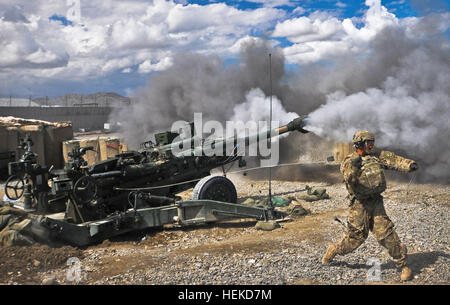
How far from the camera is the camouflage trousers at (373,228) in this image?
4.70 meters

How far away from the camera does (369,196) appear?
484 centimetres

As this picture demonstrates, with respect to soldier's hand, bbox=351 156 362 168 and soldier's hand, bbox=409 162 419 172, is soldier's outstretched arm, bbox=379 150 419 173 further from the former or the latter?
soldier's hand, bbox=351 156 362 168

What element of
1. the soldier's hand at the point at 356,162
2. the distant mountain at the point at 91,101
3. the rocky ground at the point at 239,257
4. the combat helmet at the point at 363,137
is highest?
the distant mountain at the point at 91,101

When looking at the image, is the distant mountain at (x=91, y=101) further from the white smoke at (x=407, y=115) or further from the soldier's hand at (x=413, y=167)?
the soldier's hand at (x=413, y=167)

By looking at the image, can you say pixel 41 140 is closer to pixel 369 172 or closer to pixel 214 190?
pixel 214 190

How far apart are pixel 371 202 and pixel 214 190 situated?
387cm

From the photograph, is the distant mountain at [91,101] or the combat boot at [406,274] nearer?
the combat boot at [406,274]

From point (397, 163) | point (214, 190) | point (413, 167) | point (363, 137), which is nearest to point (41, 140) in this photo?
point (214, 190)

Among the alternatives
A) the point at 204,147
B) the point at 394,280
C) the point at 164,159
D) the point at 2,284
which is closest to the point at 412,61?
the point at 204,147

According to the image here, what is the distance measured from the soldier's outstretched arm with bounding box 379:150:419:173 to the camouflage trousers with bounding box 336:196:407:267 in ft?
1.27

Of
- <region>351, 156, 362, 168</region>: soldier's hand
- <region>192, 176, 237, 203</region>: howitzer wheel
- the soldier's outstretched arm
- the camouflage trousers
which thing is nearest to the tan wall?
<region>192, 176, 237, 203</region>: howitzer wheel

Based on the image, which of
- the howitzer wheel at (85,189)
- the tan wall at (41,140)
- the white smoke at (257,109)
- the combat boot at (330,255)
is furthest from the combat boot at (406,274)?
the tan wall at (41,140)

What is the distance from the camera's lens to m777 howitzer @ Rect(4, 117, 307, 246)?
22.4ft


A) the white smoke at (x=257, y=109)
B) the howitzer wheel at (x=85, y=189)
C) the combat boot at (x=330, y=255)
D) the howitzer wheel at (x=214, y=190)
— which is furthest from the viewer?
the white smoke at (x=257, y=109)
